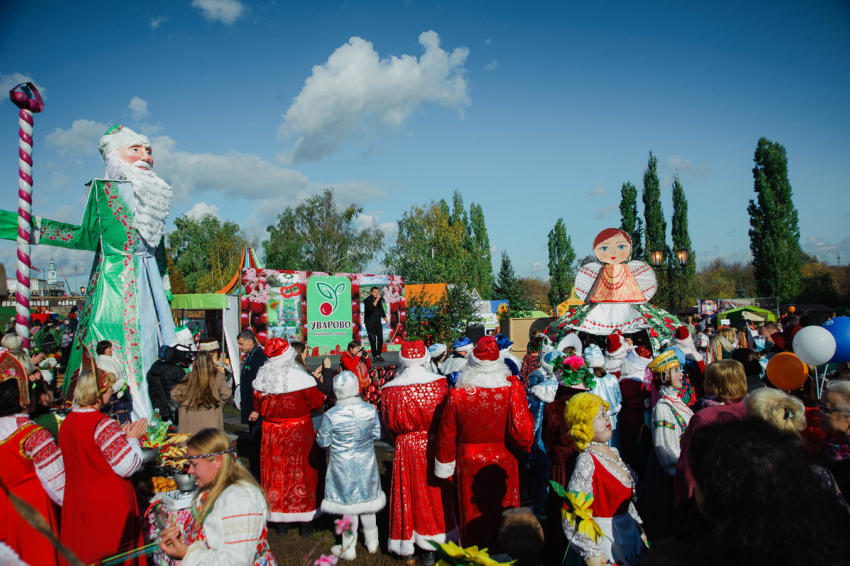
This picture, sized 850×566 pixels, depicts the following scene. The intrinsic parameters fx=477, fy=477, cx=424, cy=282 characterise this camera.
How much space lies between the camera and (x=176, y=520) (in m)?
2.95

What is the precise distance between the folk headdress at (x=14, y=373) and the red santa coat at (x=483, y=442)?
9.03 feet

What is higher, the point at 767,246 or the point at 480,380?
the point at 767,246

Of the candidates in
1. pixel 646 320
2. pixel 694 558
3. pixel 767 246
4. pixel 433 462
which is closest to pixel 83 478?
pixel 433 462

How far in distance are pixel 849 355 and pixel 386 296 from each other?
498 inches

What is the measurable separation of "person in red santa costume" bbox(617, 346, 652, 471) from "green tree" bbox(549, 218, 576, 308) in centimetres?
4067

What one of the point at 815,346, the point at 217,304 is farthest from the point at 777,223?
the point at 217,304

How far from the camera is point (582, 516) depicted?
7.84 feet

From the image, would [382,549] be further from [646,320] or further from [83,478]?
[646,320]

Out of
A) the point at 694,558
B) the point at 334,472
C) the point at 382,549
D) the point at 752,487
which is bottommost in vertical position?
the point at 382,549

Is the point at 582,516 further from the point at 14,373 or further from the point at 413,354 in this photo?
the point at 14,373

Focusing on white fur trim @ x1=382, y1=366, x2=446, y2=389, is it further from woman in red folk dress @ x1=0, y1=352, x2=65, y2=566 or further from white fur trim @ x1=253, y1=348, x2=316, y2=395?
woman in red folk dress @ x1=0, y1=352, x2=65, y2=566

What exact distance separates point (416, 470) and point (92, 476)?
7.11 feet

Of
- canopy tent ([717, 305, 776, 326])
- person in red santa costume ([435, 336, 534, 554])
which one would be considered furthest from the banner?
canopy tent ([717, 305, 776, 326])

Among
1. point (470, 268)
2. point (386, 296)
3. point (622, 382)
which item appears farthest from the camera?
point (470, 268)
